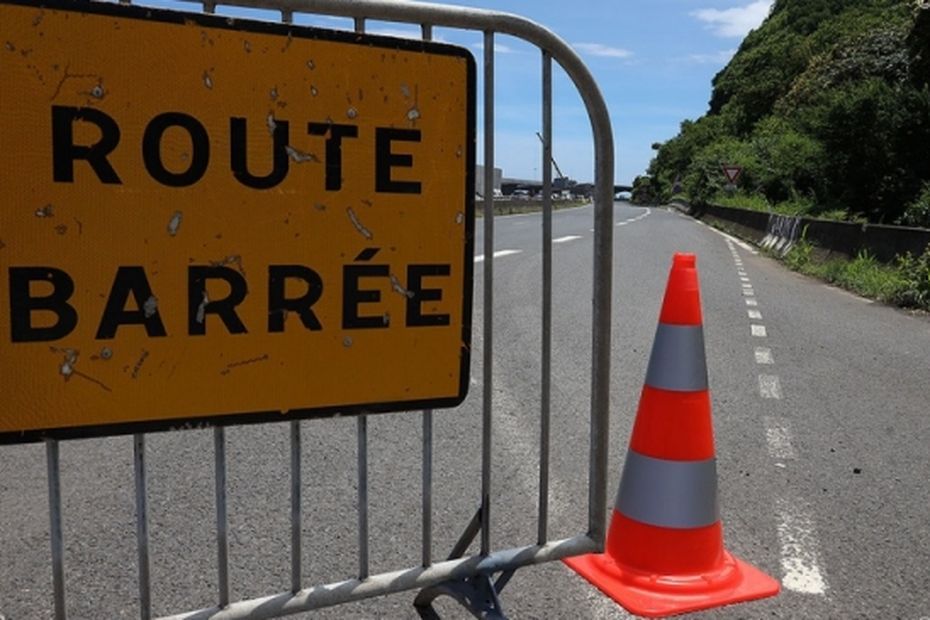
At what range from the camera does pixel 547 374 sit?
2.71 meters

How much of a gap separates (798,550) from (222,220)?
258 cm

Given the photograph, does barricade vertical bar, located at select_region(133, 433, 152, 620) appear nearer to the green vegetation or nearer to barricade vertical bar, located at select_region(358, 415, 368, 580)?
barricade vertical bar, located at select_region(358, 415, 368, 580)

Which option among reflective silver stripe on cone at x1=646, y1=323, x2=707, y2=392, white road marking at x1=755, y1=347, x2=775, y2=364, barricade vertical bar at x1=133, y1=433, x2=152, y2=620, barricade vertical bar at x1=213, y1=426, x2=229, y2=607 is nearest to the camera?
barricade vertical bar at x1=133, y1=433, x2=152, y2=620

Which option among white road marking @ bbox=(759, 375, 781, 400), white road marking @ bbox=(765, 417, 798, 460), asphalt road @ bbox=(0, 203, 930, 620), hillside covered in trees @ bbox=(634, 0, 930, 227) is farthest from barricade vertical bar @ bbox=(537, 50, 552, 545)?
hillside covered in trees @ bbox=(634, 0, 930, 227)

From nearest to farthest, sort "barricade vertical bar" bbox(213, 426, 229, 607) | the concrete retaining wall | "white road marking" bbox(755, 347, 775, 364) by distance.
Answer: "barricade vertical bar" bbox(213, 426, 229, 607), "white road marking" bbox(755, 347, 775, 364), the concrete retaining wall

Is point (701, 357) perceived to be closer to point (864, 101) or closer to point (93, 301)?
point (93, 301)

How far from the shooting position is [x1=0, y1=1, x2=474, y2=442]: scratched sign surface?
6.72ft

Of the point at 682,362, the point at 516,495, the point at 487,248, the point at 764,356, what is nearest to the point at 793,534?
the point at 682,362

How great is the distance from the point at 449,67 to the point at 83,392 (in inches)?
50.1

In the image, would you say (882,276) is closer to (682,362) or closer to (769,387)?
(769,387)

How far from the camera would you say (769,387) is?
6219mm

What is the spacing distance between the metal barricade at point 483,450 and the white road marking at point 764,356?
184 inches

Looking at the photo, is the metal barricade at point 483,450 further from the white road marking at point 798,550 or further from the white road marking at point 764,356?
the white road marking at point 764,356

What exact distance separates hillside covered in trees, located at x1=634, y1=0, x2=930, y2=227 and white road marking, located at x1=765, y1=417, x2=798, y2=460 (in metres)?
16.0
